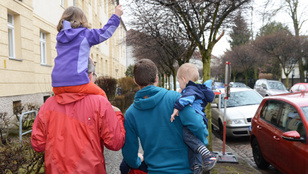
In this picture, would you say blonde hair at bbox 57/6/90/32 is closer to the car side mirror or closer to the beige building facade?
the car side mirror

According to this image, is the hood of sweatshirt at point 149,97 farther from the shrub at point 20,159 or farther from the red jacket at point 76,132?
the shrub at point 20,159

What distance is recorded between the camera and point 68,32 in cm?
199

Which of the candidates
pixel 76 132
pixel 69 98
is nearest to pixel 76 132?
pixel 76 132

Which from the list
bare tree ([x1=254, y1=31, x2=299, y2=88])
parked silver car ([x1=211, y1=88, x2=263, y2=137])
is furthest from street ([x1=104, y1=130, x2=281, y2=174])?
bare tree ([x1=254, y1=31, x2=299, y2=88])

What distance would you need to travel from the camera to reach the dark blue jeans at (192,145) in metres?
2.01

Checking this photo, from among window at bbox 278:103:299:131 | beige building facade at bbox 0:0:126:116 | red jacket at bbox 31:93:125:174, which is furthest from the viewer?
beige building facade at bbox 0:0:126:116

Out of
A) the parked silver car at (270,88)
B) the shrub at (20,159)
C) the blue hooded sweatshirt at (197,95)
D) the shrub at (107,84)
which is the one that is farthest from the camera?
the parked silver car at (270,88)

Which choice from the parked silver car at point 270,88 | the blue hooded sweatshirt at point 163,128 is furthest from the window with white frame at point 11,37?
the parked silver car at point 270,88

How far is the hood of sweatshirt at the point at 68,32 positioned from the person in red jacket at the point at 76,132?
1.39 ft

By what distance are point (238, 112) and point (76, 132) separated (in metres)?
7.67

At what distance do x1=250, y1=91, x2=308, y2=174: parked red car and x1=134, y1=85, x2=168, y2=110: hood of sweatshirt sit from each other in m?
2.76

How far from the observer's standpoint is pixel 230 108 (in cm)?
Answer: 924

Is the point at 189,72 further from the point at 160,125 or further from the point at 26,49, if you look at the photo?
the point at 26,49

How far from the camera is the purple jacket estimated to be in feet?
6.35
